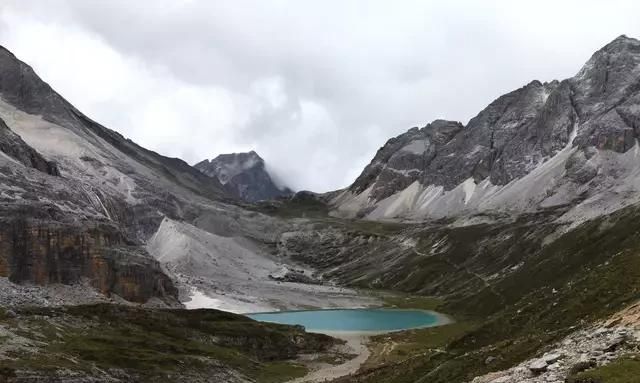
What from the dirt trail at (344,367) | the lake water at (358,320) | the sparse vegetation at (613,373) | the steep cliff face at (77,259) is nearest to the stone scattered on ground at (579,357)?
the sparse vegetation at (613,373)

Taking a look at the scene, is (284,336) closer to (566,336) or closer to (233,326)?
(233,326)

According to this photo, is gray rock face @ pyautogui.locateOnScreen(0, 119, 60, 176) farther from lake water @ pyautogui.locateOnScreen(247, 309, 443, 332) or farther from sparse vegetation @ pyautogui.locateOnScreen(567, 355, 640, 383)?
sparse vegetation @ pyautogui.locateOnScreen(567, 355, 640, 383)

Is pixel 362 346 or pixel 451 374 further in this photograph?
pixel 362 346

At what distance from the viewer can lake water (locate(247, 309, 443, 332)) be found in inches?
6521

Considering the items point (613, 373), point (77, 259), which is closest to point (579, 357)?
point (613, 373)

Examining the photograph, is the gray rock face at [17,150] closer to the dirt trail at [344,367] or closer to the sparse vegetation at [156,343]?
the sparse vegetation at [156,343]

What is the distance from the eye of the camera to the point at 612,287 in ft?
205

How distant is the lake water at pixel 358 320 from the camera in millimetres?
165625

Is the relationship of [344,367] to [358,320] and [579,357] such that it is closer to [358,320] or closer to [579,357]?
[579,357]

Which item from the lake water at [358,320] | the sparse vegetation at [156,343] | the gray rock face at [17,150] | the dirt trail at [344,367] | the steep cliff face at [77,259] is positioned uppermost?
the gray rock face at [17,150]

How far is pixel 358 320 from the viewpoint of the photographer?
602 ft

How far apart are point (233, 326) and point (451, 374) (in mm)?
69801

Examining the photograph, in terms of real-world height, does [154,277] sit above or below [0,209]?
below

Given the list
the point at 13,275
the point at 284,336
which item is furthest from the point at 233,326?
the point at 13,275
